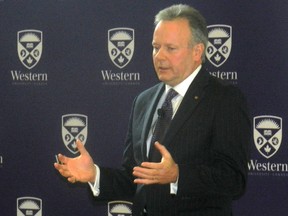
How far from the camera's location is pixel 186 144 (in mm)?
2312

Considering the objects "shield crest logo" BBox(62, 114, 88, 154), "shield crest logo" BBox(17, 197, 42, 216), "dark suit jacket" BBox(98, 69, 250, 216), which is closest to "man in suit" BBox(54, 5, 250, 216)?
"dark suit jacket" BBox(98, 69, 250, 216)

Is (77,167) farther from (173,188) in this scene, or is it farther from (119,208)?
(119,208)

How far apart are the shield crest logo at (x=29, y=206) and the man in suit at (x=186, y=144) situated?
1309 mm

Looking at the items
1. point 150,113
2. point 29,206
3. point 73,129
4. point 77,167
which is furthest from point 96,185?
point 29,206

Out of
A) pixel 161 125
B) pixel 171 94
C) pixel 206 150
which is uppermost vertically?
pixel 171 94

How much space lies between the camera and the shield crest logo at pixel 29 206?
12.2 ft

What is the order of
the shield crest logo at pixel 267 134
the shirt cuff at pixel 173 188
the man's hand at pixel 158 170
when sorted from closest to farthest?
1. the man's hand at pixel 158 170
2. the shirt cuff at pixel 173 188
3. the shield crest logo at pixel 267 134

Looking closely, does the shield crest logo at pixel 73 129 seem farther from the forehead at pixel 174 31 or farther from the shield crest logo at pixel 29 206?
the forehead at pixel 174 31

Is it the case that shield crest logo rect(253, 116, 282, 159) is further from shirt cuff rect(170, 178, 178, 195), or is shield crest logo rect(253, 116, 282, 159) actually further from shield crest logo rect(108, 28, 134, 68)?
shirt cuff rect(170, 178, 178, 195)

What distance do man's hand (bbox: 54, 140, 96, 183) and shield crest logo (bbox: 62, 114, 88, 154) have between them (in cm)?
118

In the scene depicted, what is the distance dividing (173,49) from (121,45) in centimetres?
107

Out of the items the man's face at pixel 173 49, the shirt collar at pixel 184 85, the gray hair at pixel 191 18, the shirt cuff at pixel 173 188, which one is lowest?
the shirt cuff at pixel 173 188

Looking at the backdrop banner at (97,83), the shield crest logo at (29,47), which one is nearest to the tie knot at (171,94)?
the backdrop banner at (97,83)

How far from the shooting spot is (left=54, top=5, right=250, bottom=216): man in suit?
7.20 feet
